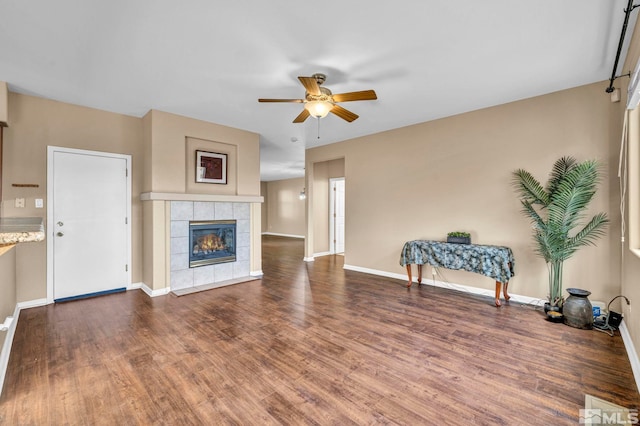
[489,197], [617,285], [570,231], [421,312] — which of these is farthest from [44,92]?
[617,285]

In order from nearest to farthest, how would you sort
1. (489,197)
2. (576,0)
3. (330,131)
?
(576,0) < (489,197) < (330,131)

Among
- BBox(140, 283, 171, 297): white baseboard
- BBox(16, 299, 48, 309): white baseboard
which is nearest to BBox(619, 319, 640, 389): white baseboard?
BBox(140, 283, 171, 297): white baseboard

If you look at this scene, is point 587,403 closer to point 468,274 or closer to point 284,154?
point 468,274

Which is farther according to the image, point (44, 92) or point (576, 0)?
point (44, 92)

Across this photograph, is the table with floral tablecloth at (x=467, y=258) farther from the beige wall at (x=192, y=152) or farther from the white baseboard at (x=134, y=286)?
Answer: the white baseboard at (x=134, y=286)

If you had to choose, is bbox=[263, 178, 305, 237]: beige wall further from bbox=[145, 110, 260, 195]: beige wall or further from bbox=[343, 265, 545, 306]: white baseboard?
bbox=[145, 110, 260, 195]: beige wall

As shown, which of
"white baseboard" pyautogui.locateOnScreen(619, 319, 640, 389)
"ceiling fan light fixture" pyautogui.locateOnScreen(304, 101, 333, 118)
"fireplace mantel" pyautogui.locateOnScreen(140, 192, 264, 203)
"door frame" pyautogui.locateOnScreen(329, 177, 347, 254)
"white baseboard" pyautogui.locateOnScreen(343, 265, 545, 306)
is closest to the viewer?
"white baseboard" pyautogui.locateOnScreen(619, 319, 640, 389)

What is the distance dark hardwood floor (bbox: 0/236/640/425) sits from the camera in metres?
1.78

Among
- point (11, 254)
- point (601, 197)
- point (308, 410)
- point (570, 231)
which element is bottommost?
point (308, 410)

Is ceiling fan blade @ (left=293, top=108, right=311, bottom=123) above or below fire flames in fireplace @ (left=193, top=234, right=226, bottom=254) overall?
above

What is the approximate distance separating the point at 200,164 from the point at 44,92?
6.39ft

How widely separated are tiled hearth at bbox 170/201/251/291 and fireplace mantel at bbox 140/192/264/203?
0.27ft

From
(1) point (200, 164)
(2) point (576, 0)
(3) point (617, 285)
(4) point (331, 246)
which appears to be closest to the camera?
(2) point (576, 0)

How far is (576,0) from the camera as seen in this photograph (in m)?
2.06
